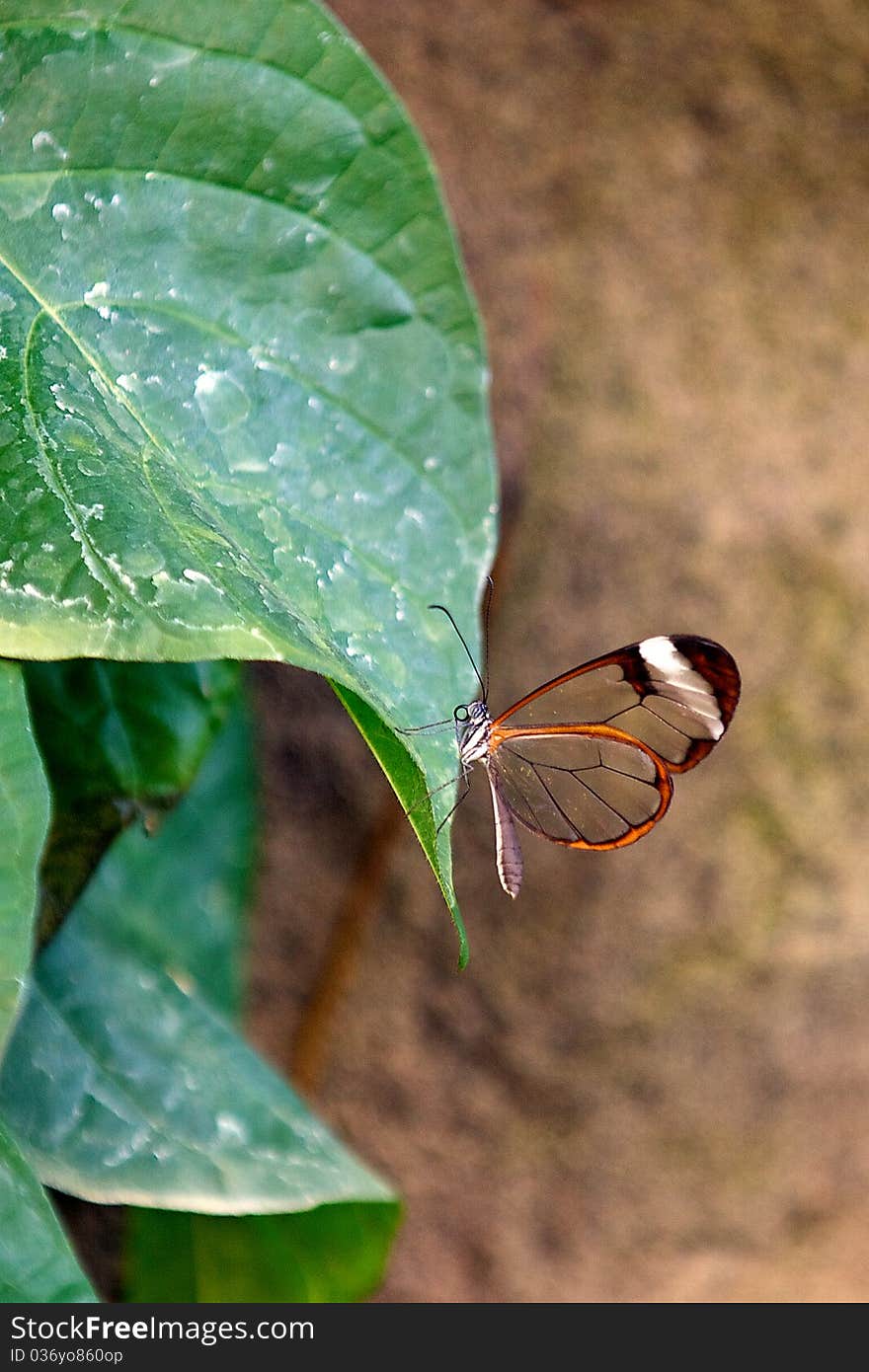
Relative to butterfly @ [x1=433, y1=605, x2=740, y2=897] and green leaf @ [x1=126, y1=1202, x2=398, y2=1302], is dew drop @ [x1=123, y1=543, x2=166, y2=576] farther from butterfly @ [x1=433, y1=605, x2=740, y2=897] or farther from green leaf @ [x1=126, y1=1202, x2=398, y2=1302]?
green leaf @ [x1=126, y1=1202, x2=398, y2=1302]

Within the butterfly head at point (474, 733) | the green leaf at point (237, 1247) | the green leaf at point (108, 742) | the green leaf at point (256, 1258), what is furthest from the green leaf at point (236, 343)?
the green leaf at point (256, 1258)

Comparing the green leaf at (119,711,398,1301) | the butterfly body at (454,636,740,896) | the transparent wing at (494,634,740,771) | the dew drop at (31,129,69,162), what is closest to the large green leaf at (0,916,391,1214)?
the green leaf at (119,711,398,1301)

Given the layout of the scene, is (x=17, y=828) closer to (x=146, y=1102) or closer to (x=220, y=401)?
(x=220, y=401)

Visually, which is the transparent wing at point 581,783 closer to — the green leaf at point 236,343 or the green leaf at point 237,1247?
the green leaf at point 236,343

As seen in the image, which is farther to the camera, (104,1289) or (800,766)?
(800,766)

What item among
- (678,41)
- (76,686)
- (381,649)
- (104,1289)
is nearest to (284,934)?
(104,1289)

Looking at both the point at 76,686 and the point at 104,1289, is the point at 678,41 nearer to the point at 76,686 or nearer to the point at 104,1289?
the point at 76,686
